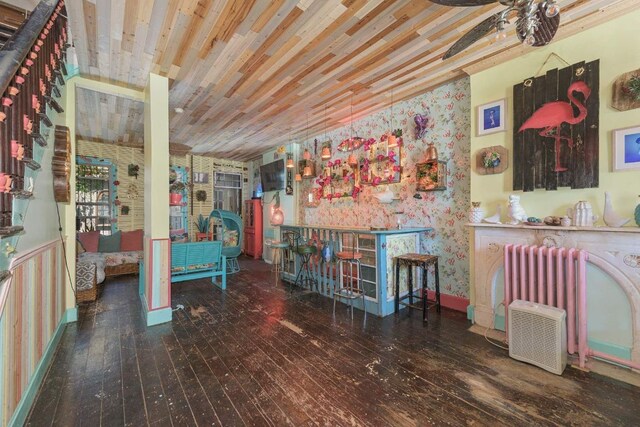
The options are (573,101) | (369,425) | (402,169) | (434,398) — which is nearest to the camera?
(369,425)

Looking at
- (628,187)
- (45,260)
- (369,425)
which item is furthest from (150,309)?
(628,187)

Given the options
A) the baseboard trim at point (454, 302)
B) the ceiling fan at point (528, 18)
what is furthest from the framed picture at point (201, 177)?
the ceiling fan at point (528, 18)

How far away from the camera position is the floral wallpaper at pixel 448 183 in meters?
3.37

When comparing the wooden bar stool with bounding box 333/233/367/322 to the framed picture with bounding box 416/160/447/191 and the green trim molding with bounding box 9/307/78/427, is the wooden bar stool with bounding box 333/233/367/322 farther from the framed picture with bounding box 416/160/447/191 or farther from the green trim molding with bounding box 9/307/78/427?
the green trim molding with bounding box 9/307/78/427


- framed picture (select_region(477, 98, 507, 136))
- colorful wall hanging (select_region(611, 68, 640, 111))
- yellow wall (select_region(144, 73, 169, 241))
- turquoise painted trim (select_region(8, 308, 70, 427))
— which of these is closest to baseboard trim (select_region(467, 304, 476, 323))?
framed picture (select_region(477, 98, 507, 136))

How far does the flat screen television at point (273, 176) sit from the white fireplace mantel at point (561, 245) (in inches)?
176

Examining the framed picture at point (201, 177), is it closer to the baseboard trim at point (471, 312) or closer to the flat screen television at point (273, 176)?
the flat screen television at point (273, 176)

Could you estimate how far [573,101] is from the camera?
7.89 feet

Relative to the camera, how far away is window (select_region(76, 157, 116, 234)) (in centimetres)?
602

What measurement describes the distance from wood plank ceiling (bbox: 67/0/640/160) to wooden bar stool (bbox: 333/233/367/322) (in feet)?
6.85

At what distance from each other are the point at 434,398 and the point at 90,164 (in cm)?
781

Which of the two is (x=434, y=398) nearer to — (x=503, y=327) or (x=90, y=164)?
(x=503, y=327)

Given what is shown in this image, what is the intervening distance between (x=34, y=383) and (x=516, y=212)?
4271 mm

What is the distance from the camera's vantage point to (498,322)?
2.80 metres
